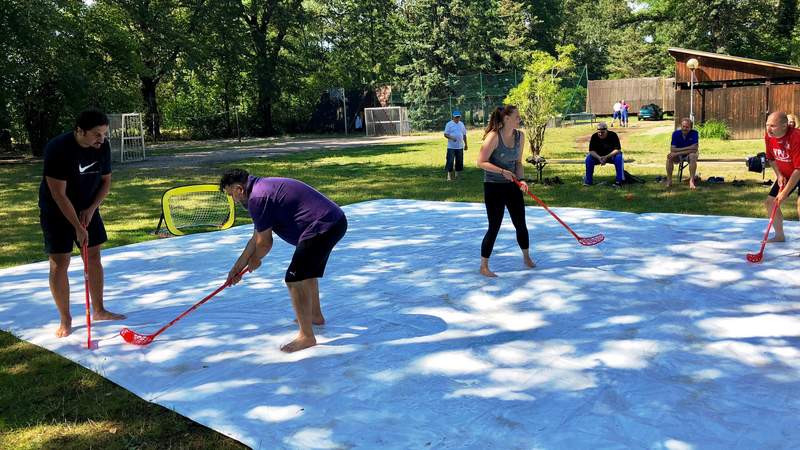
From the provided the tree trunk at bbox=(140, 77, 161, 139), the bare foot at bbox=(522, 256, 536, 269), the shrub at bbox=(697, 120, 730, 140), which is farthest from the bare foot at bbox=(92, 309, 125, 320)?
the tree trunk at bbox=(140, 77, 161, 139)

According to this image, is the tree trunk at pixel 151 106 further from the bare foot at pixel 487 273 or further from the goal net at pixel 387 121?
the bare foot at pixel 487 273

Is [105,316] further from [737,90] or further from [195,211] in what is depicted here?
[737,90]

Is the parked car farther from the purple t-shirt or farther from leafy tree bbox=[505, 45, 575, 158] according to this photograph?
the purple t-shirt

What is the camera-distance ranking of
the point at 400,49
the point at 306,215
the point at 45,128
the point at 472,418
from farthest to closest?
the point at 400,49, the point at 45,128, the point at 306,215, the point at 472,418

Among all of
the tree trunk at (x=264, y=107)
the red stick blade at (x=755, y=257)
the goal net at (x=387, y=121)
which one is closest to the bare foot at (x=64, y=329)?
the red stick blade at (x=755, y=257)

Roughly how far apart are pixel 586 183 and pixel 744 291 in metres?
7.07

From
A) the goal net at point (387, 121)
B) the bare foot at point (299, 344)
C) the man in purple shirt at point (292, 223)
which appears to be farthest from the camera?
the goal net at point (387, 121)

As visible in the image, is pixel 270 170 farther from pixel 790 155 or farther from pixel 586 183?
pixel 790 155

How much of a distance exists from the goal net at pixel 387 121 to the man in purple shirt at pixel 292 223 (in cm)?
3126

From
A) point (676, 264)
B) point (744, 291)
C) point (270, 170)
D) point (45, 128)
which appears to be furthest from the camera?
point (45, 128)

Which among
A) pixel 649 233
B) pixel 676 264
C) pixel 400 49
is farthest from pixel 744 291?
pixel 400 49

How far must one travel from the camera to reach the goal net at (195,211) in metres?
8.79

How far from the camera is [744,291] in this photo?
5316 mm

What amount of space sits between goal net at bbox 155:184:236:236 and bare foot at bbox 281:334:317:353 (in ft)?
14.4
